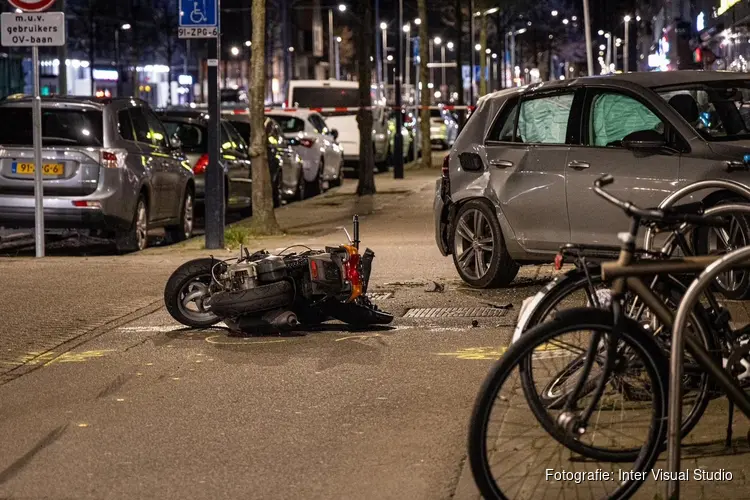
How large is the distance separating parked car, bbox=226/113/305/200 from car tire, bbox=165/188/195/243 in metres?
5.34

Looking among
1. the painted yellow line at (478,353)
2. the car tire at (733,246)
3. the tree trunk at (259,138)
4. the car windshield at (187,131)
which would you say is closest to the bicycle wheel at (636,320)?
the car tire at (733,246)

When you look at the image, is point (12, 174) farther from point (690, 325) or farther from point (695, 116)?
point (690, 325)

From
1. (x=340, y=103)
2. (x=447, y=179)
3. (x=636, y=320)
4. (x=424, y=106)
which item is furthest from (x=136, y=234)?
(x=424, y=106)

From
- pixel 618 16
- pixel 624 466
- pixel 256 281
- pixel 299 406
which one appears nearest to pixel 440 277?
pixel 256 281

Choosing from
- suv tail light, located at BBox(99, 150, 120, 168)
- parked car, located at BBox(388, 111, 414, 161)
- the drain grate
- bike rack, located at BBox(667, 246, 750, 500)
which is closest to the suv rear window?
suv tail light, located at BBox(99, 150, 120, 168)

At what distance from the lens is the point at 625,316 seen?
5242 millimetres

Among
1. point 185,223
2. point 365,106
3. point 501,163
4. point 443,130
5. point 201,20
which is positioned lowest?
point 185,223

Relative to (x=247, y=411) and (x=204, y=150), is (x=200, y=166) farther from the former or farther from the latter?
(x=247, y=411)

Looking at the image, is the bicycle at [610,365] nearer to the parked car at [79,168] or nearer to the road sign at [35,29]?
the parked car at [79,168]

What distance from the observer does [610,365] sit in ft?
17.5

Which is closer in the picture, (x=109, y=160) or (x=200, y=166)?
(x=109, y=160)

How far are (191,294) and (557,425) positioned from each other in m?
4.92

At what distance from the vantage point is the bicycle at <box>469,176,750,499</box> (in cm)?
512

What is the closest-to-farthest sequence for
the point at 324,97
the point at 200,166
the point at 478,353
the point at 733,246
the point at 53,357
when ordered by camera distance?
1. the point at 733,246
2. the point at 478,353
3. the point at 53,357
4. the point at 200,166
5. the point at 324,97
